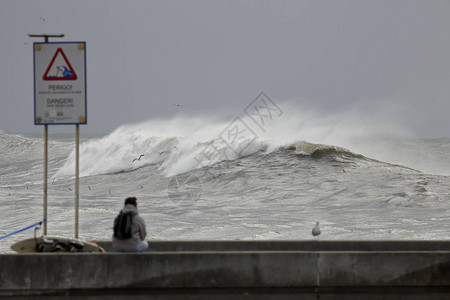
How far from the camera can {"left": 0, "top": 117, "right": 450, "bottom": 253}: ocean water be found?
18.2 metres

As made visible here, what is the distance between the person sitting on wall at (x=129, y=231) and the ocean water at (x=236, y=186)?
7.19 metres

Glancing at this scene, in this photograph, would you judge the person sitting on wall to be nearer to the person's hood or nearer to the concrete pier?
the person's hood

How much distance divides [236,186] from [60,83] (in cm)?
2102

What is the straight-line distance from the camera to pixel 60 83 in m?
7.97

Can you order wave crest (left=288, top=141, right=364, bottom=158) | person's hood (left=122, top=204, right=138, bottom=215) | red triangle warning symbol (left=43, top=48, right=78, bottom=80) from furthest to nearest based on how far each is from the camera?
wave crest (left=288, top=141, right=364, bottom=158), red triangle warning symbol (left=43, top=48, right=78, bottom=80), person's hood (left=122, top=204, right=138, bottom=215)

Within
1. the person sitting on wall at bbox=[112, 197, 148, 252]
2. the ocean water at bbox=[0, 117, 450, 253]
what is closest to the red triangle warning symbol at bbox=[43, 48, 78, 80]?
the person sitting on wall at bbox=[112, 197, 148, 252]

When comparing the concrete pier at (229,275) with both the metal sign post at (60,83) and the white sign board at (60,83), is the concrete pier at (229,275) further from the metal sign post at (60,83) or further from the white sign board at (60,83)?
the white sign board at (60,83)

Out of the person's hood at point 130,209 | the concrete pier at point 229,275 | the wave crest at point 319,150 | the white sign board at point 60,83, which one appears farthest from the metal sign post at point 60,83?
the wave crest at point 319,150

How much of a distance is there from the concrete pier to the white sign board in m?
1.75

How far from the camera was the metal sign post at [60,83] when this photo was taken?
26.1 feet

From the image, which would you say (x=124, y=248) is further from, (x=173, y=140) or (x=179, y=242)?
(x=173, y=140)

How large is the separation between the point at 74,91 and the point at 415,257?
13.3ft

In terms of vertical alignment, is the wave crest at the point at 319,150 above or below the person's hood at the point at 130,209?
above

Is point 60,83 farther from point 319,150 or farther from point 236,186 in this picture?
point 319,150
